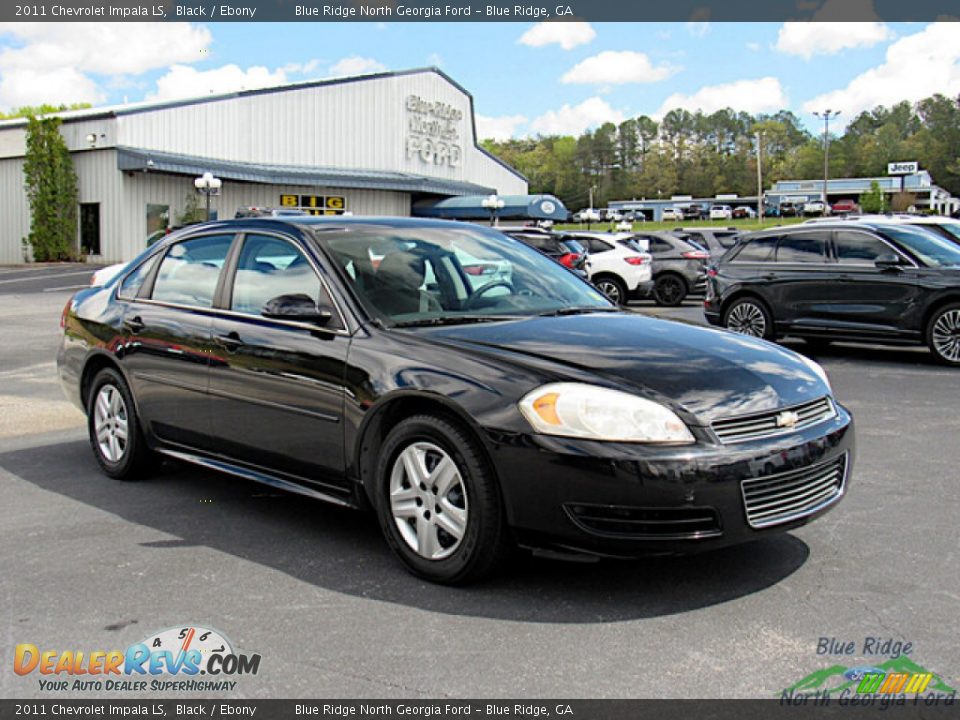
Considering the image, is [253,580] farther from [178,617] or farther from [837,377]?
[837,377]

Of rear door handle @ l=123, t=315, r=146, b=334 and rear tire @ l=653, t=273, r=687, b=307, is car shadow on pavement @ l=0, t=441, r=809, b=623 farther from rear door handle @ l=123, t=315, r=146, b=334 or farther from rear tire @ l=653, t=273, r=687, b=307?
rear tire @ l=653, t=273, r=687, b=307

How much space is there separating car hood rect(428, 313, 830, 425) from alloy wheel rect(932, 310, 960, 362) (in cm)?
763

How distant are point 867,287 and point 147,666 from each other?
10.3 m

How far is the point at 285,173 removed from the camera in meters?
43.0

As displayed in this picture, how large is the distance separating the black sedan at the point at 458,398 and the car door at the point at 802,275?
755 cm

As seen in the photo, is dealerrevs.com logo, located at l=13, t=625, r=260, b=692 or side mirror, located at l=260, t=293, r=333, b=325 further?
side mirror, located at l=260, t=293, r=333, b=325

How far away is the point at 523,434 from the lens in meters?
3.90

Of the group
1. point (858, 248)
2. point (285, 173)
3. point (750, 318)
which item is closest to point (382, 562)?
point (858, 248)

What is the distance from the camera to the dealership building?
125 feet

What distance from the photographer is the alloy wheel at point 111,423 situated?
609cm

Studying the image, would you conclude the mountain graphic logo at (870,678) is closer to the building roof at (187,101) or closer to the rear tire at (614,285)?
the rear tire at (614,285)

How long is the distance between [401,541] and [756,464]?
59.2 inches

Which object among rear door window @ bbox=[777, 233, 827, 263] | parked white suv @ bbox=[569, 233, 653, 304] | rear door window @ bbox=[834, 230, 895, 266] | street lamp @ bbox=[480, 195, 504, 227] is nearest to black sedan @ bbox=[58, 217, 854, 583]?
rear door window @ bbox=[834, 230, 895, 266]
